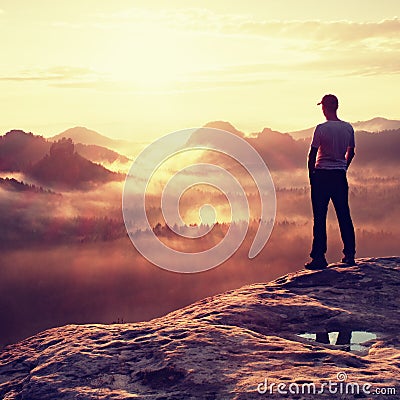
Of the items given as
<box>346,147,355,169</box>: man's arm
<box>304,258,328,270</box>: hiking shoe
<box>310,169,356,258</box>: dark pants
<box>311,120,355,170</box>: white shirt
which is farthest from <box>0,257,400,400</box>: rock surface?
<box>346,147,355,169</box>: man's arm

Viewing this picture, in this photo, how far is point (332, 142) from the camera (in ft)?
46.1

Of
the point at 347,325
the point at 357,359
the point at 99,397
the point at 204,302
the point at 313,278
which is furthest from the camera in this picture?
the point at 313,278

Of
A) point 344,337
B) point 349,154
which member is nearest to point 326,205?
point 349,154

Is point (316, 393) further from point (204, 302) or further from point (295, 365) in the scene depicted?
point (204, 302)

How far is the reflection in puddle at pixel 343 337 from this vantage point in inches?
398

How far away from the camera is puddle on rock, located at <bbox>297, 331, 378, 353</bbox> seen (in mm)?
10062

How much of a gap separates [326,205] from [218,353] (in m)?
6.41

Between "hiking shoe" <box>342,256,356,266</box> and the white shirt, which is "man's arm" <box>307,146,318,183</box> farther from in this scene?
"hiking shoe" <box>342,256,356,266</box>

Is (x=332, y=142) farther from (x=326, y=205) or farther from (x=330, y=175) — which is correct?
(x=326, y=205)

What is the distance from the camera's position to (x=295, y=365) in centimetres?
842

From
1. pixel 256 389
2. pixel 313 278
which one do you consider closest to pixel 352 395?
pixel 256 389

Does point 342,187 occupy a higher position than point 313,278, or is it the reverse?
point 342,187

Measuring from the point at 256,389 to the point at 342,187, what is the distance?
7397mm

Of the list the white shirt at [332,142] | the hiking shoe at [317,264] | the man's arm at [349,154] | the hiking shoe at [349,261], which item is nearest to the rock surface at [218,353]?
the hiking shoe at [317,264]
